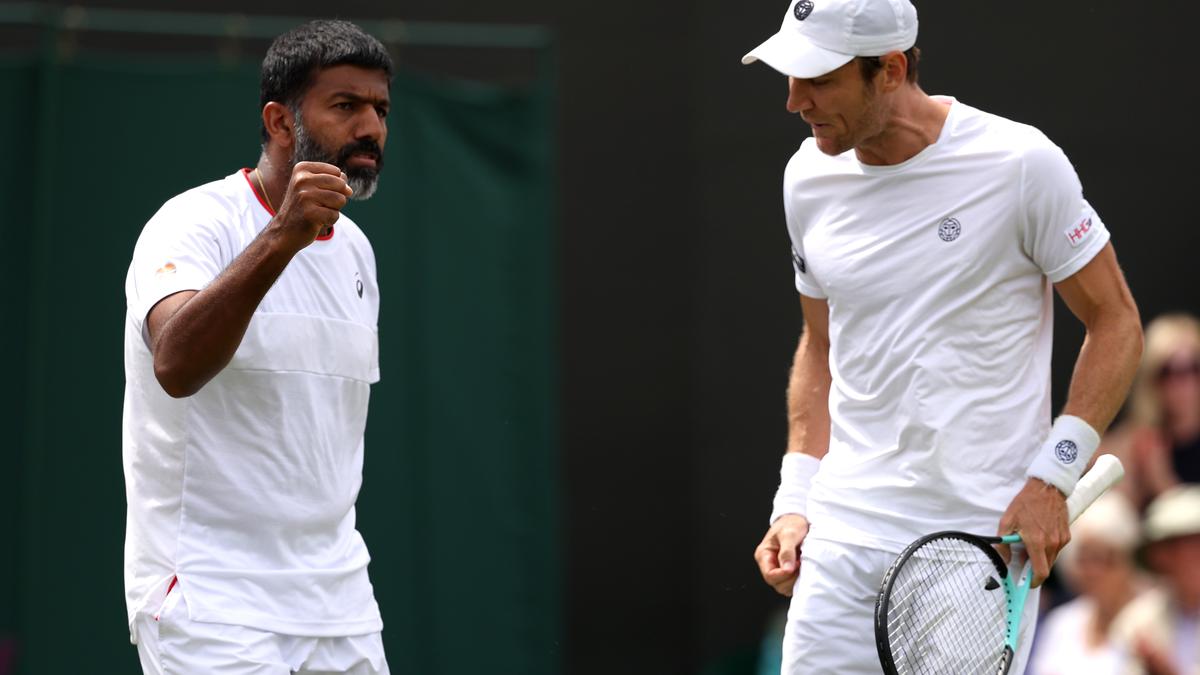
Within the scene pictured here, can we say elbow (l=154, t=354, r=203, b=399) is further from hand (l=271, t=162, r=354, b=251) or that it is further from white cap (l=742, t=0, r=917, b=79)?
white cap (l=742, t=0, r=917, b=79)

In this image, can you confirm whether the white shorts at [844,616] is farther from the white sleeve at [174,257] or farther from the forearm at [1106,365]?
the white sleeve at [174,257]

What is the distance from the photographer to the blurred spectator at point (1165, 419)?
5820 millimetres

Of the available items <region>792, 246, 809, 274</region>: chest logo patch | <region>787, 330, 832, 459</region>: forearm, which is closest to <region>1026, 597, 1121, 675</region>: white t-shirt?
<region>787, 330, 832, 459</region>: forearm

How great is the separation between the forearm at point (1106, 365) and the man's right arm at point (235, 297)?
1422 mm

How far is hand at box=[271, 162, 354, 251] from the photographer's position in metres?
3.06

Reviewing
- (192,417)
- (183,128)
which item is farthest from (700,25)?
(192,417)

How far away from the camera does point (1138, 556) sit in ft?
16.9

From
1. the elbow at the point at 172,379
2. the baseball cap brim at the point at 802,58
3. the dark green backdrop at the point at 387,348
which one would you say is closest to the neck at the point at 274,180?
the elbow at the point at 172,379

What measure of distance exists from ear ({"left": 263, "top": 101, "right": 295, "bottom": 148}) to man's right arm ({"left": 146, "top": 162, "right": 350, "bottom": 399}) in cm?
48

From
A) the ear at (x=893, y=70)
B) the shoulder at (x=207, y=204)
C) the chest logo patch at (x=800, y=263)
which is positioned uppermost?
the ear at (x=893, y=70)

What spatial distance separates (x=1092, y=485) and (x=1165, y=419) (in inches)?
109

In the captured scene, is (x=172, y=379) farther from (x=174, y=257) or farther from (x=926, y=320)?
(x=926, y=320)

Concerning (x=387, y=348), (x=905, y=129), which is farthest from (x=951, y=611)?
(x=387, y=348)

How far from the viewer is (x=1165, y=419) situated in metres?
5.94
